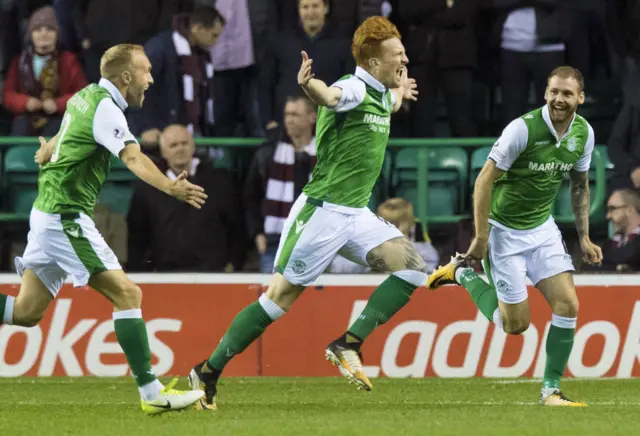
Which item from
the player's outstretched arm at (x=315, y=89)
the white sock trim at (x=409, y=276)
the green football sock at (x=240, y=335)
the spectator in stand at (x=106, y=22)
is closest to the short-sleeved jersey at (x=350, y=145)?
the player's outstretched arm at (x=315, y=89)

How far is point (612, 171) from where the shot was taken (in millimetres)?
12344

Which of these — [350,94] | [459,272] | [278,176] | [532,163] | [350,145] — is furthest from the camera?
[278,176]

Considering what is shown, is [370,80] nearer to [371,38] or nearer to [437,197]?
[371,38]

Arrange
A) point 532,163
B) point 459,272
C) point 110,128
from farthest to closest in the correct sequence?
point 459,272 → point 532,163 → point 110,128

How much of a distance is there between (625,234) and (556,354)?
3.18 m

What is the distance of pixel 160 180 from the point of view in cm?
773

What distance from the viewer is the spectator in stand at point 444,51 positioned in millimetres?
12461

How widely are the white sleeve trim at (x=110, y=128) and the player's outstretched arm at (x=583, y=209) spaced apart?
9.06 ft

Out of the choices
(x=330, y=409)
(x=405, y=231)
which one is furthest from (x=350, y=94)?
(x=405, y=231)

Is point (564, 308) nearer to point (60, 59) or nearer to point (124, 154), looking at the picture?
point (124, 154)

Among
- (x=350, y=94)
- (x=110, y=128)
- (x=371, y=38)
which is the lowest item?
(x=110, y=128)

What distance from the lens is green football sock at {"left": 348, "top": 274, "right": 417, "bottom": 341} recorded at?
358 inches

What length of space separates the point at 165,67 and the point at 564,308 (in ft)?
14.6

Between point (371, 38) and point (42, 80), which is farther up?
point (371, 38)
